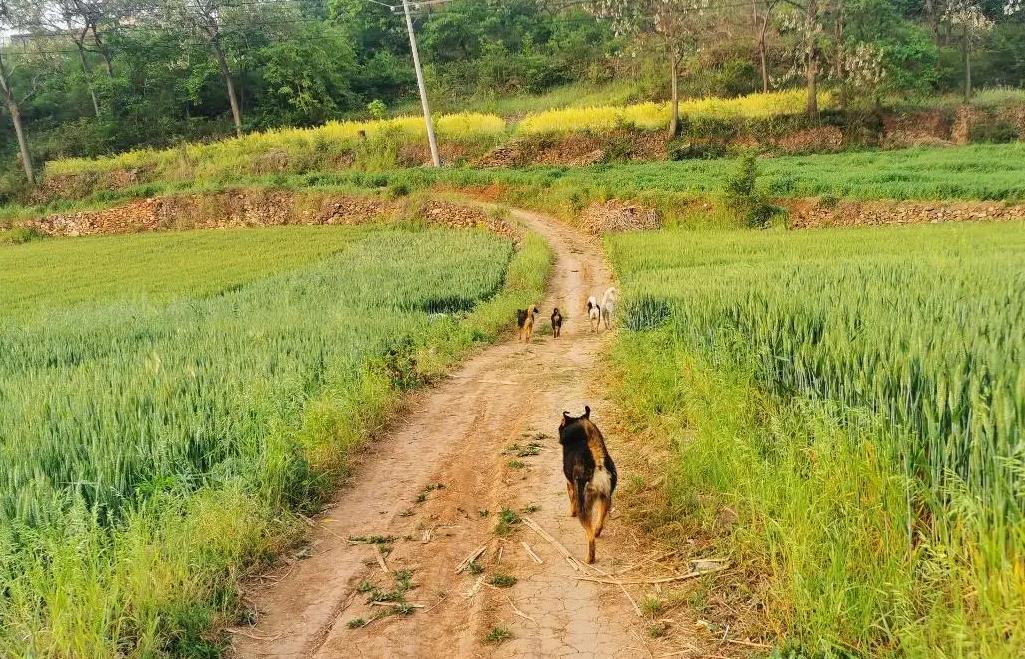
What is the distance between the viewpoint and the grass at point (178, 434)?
3758 millimetres

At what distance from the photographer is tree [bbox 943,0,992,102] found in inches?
1383

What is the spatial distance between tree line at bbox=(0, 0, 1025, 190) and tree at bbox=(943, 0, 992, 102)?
0.24 m

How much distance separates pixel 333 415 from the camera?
22.7ft

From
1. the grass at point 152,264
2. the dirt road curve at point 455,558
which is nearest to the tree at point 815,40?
the grass at point 152,264

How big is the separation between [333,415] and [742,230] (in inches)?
682

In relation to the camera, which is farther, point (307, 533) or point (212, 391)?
point (212, 391)

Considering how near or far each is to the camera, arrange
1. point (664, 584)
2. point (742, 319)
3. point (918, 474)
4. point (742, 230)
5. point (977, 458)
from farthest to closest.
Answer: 1. point (742, 230)
2. point (742, 319)
3. point (664, 584)
4. point (918, 474)
5. point (977, 458)

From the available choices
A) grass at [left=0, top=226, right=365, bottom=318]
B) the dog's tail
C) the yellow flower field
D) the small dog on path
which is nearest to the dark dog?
the small dog on path

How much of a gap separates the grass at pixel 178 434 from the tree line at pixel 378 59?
90.0 feet

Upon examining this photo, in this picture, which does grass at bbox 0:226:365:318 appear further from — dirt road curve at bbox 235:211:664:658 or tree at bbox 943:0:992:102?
tree at bbox 943:0:992:102

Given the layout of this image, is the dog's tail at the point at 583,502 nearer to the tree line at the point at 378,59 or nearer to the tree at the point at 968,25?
the tree line at the point at 378,59

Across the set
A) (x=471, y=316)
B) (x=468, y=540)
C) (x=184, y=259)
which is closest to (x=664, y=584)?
(x=468, y=540)

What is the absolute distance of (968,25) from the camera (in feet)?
120

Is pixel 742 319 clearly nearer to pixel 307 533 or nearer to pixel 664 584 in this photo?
pixel 664 584
